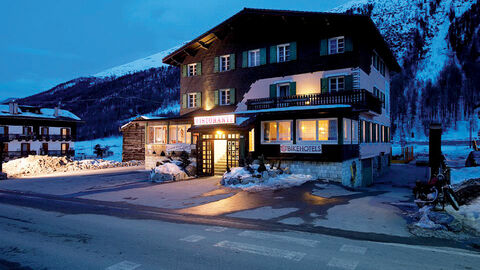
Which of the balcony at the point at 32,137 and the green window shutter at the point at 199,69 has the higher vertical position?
the green window shutter at the point at 199,69

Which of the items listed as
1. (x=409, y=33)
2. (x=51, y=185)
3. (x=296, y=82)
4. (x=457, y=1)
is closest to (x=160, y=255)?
(x=51, y=185)

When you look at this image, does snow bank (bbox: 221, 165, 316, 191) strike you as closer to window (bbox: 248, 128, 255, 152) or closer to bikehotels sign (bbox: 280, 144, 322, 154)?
bikehotels sign (bbox: 280, 144, 322, 154)

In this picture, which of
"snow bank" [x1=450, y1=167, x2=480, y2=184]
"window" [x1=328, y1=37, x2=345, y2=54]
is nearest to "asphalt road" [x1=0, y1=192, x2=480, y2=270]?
"snow bank" [x1=450, y1=167, x2=480, y2=184]

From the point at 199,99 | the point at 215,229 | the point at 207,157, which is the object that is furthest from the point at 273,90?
the point at 215,229

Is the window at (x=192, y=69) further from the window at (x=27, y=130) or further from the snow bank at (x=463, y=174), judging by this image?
the window at (x=27, y=130)

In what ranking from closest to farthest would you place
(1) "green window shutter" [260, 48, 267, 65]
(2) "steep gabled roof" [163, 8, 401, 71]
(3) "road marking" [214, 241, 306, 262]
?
1. (3) "road marking" [214, 241, 306, 262]
2. (2) "steep gabled roof" [163, 8, 401, 71]
3. (1) "green window shutter" [260, 48, 267, 65]

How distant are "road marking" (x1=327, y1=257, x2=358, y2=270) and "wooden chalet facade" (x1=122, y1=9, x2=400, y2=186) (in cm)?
1300

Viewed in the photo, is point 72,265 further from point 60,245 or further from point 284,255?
point 284,255

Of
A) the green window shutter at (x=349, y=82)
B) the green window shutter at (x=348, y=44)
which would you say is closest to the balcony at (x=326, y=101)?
the green window shutter at (x=349, y=82)

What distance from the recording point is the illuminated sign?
2073 cm

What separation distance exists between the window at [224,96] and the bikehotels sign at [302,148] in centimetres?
844

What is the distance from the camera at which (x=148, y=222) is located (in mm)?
9219

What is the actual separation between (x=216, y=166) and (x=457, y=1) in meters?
223

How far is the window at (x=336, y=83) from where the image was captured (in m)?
21.7
